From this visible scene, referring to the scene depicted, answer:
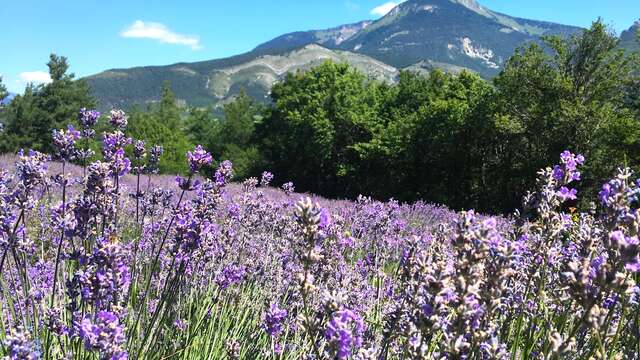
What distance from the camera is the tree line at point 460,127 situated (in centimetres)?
2055

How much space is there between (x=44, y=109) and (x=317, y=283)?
48.2 meters

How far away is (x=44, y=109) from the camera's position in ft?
147

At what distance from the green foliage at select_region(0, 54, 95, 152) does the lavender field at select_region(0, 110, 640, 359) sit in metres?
41.2

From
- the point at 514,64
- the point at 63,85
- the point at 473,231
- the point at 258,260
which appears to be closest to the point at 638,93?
the point at 514,64

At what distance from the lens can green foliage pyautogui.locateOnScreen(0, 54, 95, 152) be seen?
41.1 metres

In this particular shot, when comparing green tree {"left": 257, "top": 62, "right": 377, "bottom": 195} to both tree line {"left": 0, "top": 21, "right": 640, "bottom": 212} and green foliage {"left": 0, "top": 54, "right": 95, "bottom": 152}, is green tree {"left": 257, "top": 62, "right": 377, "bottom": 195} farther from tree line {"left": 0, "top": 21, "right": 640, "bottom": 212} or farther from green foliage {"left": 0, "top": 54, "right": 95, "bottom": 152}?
green foliage {"left": 0, "top": 54, "right": 95, "bottom": 152}

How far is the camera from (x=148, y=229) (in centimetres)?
520

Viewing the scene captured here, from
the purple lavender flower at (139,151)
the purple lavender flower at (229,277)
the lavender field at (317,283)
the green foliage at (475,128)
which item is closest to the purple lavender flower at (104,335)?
the lavender field at (317,283)

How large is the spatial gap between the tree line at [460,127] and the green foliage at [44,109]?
1294 cm

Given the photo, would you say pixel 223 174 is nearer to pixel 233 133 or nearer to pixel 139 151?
pixel 139 151

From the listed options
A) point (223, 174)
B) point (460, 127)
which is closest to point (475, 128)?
point (460, 127)

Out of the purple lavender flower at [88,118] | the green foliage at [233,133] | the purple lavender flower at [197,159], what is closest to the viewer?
the purple lavender flower at [197,159]

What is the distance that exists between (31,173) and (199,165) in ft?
2.77

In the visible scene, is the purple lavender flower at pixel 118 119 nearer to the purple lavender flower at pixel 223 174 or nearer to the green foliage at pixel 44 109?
the purple lavender flower at pixel 223 174
